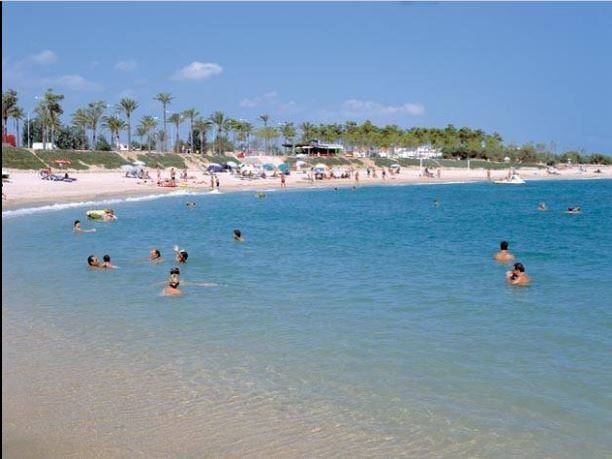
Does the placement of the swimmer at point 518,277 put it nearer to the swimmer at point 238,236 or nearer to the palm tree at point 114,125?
the swimmer at point 238,236

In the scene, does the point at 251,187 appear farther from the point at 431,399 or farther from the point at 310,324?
the point at 431,399

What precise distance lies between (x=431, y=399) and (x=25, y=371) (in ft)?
19.1

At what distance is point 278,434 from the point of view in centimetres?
788

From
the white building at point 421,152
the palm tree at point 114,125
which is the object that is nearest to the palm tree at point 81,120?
the palm tree at point 114,125

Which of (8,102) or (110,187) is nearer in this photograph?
(110,187)

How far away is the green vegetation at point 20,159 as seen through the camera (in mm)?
65588

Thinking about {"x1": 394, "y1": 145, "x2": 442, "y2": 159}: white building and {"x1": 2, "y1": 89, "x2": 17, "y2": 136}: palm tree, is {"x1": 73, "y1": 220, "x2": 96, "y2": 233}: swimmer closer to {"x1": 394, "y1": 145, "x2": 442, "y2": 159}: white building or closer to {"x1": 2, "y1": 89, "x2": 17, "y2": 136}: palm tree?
{"x1": 2, "y1": 89, "x2": 17, "y2": 136}: palm tree

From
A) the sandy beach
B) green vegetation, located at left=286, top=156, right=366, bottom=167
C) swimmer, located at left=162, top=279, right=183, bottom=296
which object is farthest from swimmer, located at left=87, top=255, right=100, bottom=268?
green vegetation, located at left=286, top=156, right=366, bottom=167

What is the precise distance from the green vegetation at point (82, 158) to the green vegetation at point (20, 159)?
1.30m

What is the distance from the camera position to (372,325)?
521 inches

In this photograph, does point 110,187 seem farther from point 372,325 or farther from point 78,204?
point 372,325

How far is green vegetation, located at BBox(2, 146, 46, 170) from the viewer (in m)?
65.6

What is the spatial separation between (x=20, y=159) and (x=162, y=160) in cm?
2190

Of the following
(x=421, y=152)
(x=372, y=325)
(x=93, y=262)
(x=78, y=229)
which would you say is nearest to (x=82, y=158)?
(x=78, y=229)
